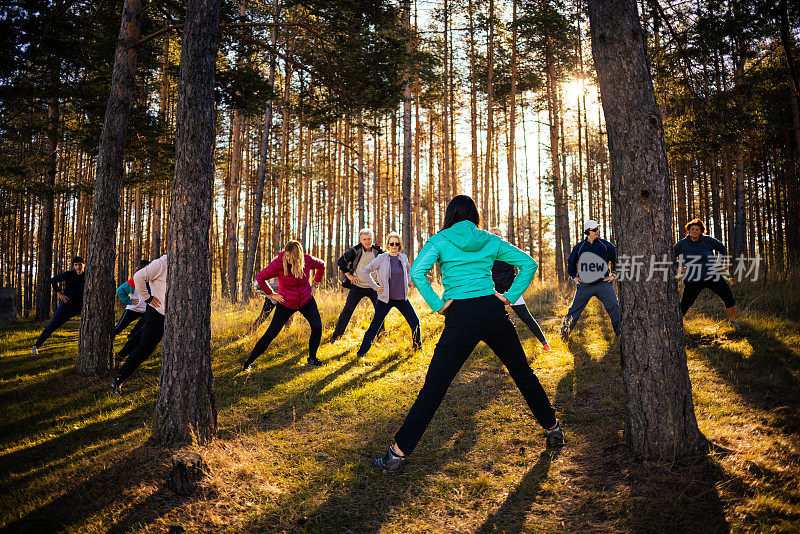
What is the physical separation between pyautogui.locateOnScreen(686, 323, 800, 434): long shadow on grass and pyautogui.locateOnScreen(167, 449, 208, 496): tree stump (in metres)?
5.26

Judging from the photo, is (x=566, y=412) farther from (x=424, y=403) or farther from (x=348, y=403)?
(x=348, y=403)

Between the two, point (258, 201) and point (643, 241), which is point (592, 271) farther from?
point (258, 201)

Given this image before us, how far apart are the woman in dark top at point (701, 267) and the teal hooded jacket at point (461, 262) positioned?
553cm

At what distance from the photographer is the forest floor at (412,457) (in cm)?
289

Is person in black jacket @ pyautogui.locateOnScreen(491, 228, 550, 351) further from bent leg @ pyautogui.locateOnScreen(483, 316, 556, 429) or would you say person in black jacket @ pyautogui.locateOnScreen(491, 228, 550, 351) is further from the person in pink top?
bent leg @ pyautogui.locateOnScreen(483, 316, 556, 429)

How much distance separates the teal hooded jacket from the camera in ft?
11.3

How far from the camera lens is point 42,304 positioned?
15.1m

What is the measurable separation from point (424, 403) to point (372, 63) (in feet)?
20.8

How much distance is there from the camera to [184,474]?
3.21 metres

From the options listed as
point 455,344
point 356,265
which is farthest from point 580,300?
point 455,344

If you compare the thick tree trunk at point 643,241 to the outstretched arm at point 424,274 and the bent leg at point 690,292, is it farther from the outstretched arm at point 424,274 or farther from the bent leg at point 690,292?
the bent leg at point 690,292

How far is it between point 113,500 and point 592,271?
7.31 meters

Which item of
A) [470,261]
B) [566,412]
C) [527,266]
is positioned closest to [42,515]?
[470,261]

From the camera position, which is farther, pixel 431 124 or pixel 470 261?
pixel 431 124
